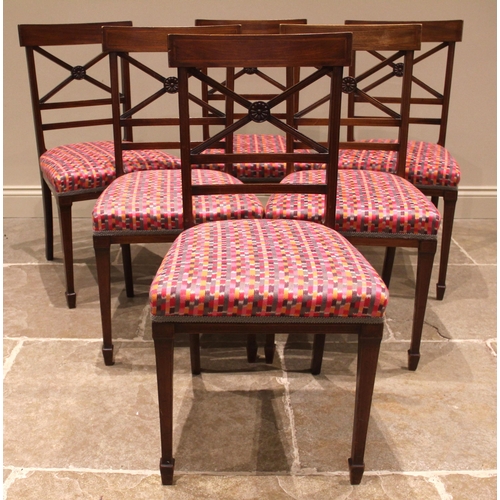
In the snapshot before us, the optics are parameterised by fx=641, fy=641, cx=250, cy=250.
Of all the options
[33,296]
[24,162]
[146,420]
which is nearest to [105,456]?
[146,420]

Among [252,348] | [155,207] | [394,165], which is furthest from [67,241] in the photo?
[394,165]

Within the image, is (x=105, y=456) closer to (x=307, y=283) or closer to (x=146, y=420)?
(x=146, y=420)

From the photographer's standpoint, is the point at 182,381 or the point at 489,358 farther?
the point at 489,358

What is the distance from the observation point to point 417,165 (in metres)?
2.46

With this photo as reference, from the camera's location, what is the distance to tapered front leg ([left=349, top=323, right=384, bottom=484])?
1.46m

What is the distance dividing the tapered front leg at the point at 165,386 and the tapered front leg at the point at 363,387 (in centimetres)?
44

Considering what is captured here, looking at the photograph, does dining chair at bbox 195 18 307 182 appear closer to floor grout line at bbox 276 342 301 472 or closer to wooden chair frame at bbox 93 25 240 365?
wooden chair frame at bbox 93 25 240 365

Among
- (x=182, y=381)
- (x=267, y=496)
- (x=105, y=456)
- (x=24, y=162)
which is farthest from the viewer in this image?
(x=24, y=162)

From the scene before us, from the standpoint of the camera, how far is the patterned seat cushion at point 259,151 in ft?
8.47

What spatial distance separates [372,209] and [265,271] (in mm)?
641

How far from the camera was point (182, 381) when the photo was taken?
80.7 inches

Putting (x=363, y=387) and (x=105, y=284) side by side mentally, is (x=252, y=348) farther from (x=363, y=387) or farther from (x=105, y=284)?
(x=363, y=387)

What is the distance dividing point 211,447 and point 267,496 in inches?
9.2

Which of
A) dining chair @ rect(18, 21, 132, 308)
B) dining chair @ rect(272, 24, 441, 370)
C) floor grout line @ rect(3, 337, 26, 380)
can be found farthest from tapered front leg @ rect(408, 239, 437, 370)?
floor grout line @ rect(3, 337, 26, 380)
